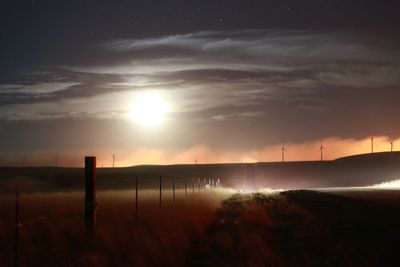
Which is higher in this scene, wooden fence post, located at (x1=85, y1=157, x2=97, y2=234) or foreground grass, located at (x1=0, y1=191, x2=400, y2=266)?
wooden fence post, located at (x1=85, y1=157, x2=97, y2=234)

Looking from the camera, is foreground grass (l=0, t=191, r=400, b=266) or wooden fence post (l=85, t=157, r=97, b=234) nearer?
foreground grass (l=0, t=191, r=400, b=266)

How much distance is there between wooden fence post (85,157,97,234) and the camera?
17156 millimetres

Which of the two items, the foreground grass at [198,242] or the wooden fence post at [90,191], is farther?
the wooden fence post at [90,191]

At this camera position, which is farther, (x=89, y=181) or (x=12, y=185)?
(x=12, y=185)

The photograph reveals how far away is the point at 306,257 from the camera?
16062 mm

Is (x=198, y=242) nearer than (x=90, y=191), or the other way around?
(x=90, y=191)

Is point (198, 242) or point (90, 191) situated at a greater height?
point (90, 191)

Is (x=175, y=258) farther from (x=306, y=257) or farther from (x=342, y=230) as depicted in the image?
(x=342, y=230)

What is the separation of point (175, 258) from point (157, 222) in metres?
6.23

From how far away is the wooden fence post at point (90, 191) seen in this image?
17.2m

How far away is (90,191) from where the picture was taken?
57.1 ft

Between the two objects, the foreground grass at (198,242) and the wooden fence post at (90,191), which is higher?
the wooden fence post at (90,191)

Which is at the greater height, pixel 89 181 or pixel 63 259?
pixel 89 181

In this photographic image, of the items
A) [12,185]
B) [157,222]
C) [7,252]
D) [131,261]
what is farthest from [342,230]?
[12,185]
